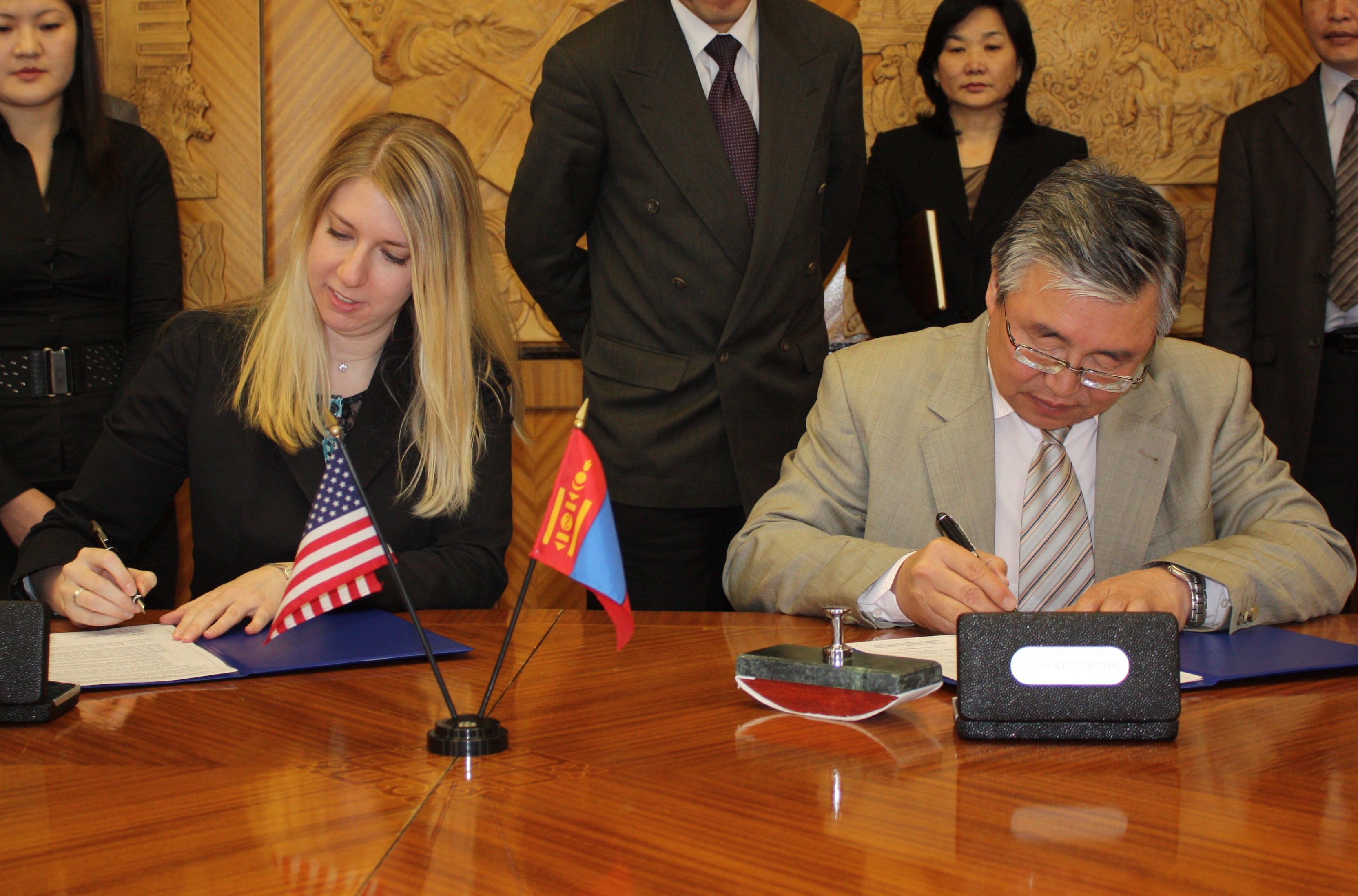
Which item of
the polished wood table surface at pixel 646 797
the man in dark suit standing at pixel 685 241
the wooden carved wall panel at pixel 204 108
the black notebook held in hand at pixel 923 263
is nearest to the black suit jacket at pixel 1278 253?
the black notebook held in hand at pixel 923 263

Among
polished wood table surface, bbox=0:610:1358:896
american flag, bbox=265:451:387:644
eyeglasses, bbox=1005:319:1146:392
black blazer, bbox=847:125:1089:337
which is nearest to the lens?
polished wood table surface, bbox=0:610:1358:896

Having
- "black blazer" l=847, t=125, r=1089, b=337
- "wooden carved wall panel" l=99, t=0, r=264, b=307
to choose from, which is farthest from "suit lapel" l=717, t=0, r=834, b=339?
"wooden carved wall panel" l=99, t=0, r=264, b=307

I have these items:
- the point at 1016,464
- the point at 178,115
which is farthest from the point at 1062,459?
the point at 178,115

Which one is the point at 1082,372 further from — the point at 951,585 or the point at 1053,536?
the point at 951,585

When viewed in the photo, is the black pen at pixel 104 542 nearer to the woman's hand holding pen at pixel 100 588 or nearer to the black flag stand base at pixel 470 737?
the woman's hand holding pen at pixel 100 588

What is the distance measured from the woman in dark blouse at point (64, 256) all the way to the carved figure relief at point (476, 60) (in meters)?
1.22

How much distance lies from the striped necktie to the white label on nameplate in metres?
0.72

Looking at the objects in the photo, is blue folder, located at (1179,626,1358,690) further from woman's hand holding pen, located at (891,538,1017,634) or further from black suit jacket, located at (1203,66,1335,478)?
black suit jacket, located at (1203,66,1335,478)

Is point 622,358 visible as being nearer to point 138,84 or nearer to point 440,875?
point 440,875

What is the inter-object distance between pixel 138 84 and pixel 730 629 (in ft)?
10.7

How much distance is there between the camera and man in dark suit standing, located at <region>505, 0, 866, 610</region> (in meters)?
2.74

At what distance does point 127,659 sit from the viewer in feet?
5.29

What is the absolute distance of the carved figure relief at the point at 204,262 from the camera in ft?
13.7

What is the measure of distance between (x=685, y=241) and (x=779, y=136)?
12.3 inches
